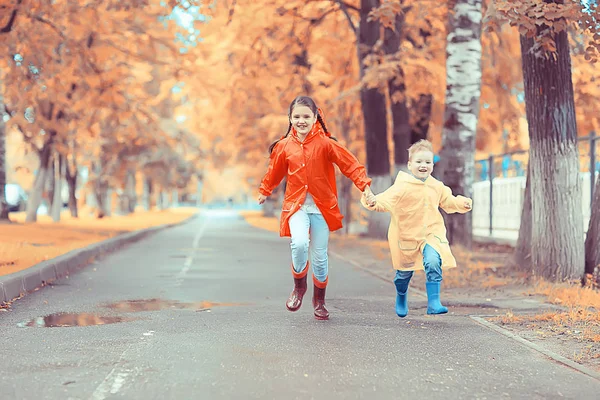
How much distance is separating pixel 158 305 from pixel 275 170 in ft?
7.16

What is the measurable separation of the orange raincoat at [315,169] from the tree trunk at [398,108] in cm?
1289

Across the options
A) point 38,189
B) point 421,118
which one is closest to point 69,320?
point 421,118

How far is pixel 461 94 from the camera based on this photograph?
15383 mm

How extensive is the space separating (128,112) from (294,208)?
56.3 ft

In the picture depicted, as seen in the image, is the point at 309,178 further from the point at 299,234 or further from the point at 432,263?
the point at 432,263

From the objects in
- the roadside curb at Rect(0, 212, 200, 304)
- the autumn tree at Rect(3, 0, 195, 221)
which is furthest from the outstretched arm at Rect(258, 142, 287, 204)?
the autumn tree at Rect(3, 0, 195, 221)

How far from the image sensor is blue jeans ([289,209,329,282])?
24.1 ft

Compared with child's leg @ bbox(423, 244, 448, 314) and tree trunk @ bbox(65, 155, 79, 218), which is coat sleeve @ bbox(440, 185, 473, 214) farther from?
tree trunk @ bbox(65, 155, 79, 218)

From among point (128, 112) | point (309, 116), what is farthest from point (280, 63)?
point (309, 116)

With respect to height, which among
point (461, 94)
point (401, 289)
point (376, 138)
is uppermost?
point (461, 94)

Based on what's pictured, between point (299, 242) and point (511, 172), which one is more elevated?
point (511, 172)

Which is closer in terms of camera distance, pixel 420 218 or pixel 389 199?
pixel 389 199

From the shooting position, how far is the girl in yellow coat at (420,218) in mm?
7367

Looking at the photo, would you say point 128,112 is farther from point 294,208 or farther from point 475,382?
point 475,382
